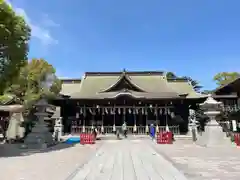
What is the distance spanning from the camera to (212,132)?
48.6 feet

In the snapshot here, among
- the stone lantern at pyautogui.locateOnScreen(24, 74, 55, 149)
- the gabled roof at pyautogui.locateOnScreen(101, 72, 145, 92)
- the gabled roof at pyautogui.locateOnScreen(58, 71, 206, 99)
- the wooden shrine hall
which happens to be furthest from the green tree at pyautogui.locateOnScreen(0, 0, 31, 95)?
the gabled roof at pyautogui.locateOnScreen(101, 72, 145, 92)

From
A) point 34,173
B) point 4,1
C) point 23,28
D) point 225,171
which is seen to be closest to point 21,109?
point 23,28

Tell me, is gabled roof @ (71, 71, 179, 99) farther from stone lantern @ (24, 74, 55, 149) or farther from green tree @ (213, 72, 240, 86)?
green tree @ (213, 72, 240, 86)

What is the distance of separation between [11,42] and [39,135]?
5942 millimetres

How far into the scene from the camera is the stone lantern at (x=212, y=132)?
574 inches

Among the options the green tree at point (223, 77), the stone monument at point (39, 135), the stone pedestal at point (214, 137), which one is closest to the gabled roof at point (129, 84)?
the stone monument at point (39, 135)

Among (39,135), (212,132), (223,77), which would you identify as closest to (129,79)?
(212,132)

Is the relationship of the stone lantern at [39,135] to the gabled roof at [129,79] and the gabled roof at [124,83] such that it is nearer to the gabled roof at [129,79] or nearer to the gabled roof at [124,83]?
the gabled roof at [129,79]

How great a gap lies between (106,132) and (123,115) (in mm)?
2645

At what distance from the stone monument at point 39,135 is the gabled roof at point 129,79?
8.73 m

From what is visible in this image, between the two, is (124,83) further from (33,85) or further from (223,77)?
(223,77)

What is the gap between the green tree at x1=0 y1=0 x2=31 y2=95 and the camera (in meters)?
11.3

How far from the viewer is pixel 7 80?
12.5 m

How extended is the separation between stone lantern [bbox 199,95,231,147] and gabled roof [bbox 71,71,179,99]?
8.62 metres
